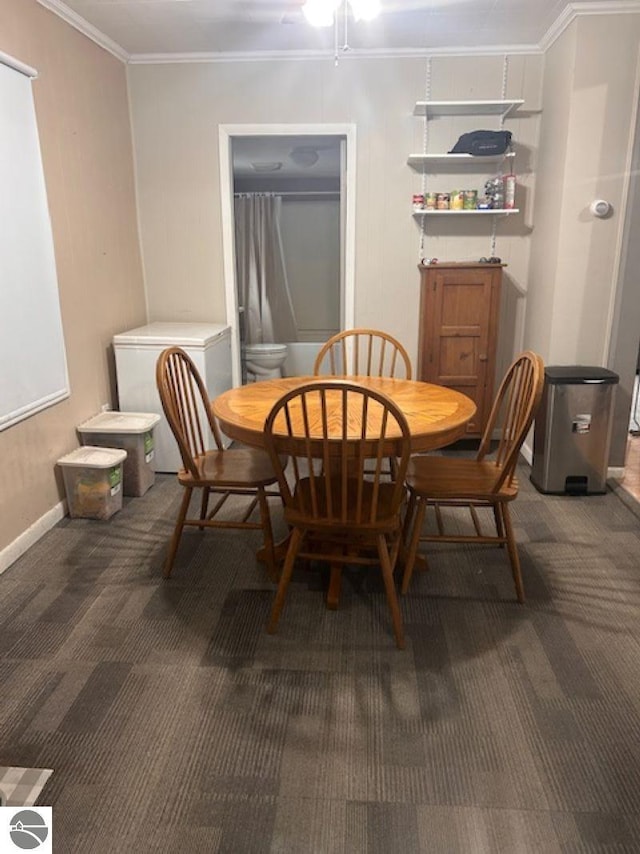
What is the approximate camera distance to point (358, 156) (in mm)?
3771

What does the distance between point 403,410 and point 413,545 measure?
505mm

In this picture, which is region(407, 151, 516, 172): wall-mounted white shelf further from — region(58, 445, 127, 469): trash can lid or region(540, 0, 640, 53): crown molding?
region(58, 445, 127, 469): trash can lid

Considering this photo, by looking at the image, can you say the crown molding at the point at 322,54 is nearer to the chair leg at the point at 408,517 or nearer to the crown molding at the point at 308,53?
the crown molding at the point at 308,53

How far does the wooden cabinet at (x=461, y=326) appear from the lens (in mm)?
3586

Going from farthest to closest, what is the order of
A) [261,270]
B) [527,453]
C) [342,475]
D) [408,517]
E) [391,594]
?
[261,270], [527,453], [408,517], [391,594], [342,475]

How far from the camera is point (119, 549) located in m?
2.72

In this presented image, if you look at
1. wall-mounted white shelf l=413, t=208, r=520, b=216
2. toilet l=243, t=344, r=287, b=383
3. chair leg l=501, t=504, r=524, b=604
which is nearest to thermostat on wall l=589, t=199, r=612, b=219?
wall-mounted white shelf l=413, t=208, r=520, b=216

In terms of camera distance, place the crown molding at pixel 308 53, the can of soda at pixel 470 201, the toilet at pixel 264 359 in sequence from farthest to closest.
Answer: the toilet at pixel 264 359 < the can of soda at pixel 470 201 < the crown molding at pixel 308 53

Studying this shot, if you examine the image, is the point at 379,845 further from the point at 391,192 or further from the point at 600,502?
the point at 391,192

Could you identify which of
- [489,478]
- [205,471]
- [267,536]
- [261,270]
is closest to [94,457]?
[205,471]

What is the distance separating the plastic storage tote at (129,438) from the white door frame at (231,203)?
1.00 meters

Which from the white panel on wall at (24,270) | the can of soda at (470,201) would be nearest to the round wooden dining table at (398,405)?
the white panel on wall at (24,270)

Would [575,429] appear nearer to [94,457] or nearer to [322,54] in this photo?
[94,457]

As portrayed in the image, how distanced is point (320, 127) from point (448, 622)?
Answer: 301 centimetres
